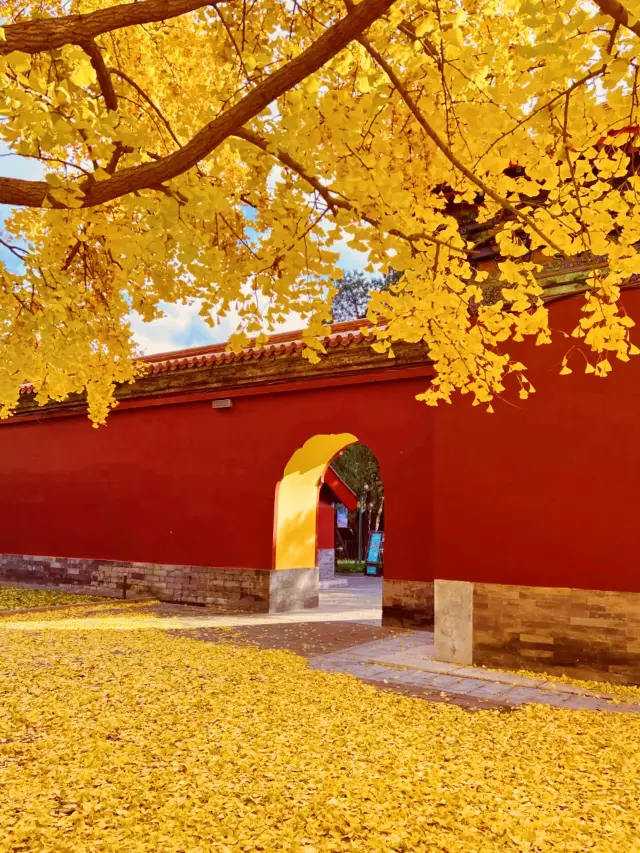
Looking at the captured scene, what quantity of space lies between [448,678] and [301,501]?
562cm

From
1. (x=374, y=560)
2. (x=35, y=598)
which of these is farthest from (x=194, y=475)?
(x=374, y=560)

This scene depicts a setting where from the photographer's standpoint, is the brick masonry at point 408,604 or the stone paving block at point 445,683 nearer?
the stone paving block at point 445,683

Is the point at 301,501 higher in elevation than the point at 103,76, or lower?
lower

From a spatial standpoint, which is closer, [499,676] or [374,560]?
[499,676]

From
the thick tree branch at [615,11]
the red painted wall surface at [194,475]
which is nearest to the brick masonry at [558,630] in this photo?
the red painted wall surface at [194,475]

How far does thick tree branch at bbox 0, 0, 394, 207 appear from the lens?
2832 millimetres

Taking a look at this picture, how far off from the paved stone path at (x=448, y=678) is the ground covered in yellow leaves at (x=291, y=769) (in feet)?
1.30

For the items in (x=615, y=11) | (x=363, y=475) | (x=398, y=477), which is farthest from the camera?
(x=363, y=475)

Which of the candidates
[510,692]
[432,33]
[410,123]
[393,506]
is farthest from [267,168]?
[393,506]

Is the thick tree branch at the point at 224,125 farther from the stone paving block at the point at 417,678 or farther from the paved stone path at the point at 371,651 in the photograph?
the stone paving block at the point at 417,678

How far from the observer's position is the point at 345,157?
3.86 metres

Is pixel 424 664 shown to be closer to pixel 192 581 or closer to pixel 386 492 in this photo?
pixel 386 492

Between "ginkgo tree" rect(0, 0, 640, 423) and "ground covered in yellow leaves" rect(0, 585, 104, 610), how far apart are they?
5768 mm

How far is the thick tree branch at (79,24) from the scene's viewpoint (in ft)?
9.36
